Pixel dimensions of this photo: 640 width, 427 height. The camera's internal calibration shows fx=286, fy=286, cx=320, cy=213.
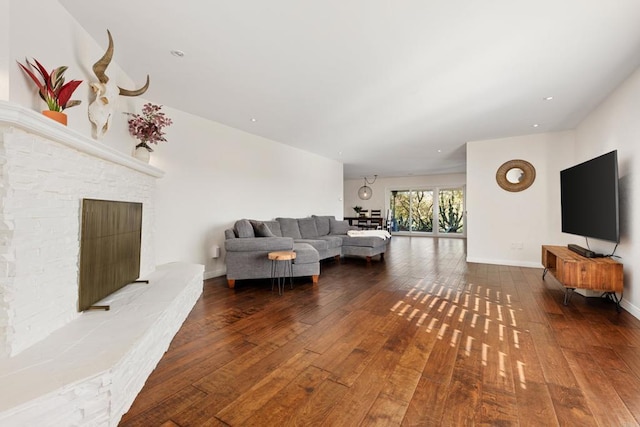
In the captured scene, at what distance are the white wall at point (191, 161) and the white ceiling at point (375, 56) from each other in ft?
0.80

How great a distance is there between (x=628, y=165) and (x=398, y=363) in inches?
129

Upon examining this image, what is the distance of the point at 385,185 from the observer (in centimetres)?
1173

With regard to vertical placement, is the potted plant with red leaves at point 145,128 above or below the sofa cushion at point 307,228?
above

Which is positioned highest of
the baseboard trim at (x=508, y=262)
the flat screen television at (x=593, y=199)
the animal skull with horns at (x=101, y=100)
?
the animal skull with horns at (x=101, y=100)

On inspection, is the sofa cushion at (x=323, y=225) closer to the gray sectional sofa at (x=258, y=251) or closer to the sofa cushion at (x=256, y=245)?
the gray sectional sofa at (x=258, y=251)

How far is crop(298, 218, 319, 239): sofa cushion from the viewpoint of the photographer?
6027 mm

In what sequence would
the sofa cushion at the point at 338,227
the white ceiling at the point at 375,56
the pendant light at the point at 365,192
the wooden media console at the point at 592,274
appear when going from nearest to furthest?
the white ceiling at the point at 375,56
the wooden media console at the point at 592,274
the sofa cushion at the point at 338,227
the pendant light at the point at 365,192

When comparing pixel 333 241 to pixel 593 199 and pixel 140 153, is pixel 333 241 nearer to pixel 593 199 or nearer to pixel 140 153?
pixel 140 153

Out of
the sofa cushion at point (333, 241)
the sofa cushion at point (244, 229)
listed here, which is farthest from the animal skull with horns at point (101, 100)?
the sofa cushion at point (333, 241)

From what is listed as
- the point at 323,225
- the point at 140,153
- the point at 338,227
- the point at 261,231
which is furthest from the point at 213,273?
the point at 338,227

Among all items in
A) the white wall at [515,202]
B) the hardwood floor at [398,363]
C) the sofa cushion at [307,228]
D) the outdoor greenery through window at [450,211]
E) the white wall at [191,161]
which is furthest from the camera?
the outdoor greenery through window at [450,211]

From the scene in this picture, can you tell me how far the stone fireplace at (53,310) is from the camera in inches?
45.3

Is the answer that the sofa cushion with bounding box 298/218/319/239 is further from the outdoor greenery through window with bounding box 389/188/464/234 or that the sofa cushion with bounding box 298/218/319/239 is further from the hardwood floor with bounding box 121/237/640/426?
the outdoor greenery through window with bounding box 389/188/464/234

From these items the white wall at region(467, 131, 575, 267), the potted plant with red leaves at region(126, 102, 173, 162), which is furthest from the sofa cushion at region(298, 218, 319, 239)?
the potted plant with red leaves at region(126, 102, 173, 162)
